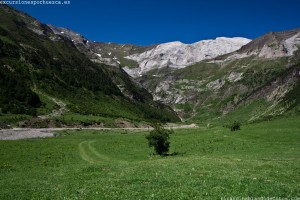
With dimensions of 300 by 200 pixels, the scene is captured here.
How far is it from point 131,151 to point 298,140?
104 feet

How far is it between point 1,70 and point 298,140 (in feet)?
556

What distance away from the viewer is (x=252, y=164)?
117 ft

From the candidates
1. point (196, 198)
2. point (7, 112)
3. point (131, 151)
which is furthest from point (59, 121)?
point (196, 198)

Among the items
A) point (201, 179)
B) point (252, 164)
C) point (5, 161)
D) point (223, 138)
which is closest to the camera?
point (201, 179)

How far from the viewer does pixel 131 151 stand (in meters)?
66.4

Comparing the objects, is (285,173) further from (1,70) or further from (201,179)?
(1,70)

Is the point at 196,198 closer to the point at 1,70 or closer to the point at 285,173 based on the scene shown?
the point at 285,173

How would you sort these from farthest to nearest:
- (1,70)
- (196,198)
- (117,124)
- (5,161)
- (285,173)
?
(1,70) < (117,124) < (5,161) < (285,173) < (196,198)

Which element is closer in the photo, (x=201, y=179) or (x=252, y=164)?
(x=201, y=179)

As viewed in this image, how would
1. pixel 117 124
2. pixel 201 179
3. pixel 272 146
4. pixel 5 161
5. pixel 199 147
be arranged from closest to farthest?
pixel 201 179 < pixel 5 161 < pixel 272 146 < pixel 199 147 < pixel 117 124

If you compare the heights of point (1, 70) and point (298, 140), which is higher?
point (1, 70)

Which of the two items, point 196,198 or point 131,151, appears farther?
point 131,151

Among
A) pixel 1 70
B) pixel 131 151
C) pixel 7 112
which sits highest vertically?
pixel 1 70

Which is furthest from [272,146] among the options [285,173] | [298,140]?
[285,173]
